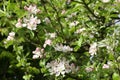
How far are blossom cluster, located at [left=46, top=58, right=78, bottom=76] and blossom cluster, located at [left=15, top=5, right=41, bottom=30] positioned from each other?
12.4 inches

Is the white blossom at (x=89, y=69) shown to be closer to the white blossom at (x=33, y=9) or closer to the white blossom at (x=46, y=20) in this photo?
the white blossom at (x=46, y=20)

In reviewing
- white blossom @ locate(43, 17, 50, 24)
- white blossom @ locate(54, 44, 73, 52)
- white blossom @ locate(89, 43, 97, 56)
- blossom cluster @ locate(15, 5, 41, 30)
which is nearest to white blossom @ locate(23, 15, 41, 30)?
blossom cluster @ locate(15, 5, 41, 30)

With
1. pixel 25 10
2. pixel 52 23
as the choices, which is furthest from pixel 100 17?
pixel 25 10

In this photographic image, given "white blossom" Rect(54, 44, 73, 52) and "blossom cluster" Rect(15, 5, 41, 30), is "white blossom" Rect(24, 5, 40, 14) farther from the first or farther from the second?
"white blossom" Rect(54, 44, 73, 52)

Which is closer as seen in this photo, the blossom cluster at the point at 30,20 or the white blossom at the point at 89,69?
the blossom cluster at the point at 30,20

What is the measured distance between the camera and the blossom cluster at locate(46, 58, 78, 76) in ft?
10.5

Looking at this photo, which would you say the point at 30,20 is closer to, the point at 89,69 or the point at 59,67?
the point at 59,67

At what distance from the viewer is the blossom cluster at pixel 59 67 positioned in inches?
126

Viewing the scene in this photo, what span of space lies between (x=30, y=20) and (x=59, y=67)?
42cm

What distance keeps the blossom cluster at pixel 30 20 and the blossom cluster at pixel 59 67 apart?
0.31 metres

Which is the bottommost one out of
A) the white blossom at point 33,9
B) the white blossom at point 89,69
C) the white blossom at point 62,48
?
the white blossom at point 89,69

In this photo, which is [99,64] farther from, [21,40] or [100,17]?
[21,40]

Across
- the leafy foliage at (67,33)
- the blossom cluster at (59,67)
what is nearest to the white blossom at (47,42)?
the leafy foliage at (67,33)

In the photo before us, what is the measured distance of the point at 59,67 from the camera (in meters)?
3.21
